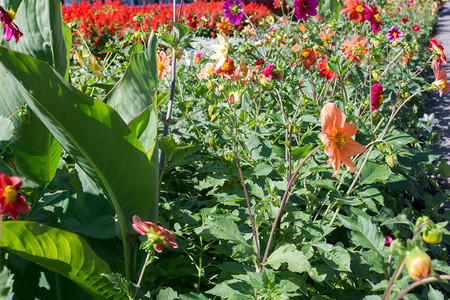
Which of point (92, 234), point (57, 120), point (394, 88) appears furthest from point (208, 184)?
point (394, 88)

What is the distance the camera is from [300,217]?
1277 mm

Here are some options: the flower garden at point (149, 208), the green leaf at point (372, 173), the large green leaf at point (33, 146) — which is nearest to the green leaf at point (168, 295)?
the flower garden at point (149, 208)

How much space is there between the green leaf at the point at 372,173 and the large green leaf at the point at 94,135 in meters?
0.69

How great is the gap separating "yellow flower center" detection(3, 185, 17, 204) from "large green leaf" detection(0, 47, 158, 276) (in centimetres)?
34

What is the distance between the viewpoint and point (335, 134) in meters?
0.95

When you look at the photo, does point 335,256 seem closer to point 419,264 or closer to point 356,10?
point 419,264

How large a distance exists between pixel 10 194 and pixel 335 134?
632mm

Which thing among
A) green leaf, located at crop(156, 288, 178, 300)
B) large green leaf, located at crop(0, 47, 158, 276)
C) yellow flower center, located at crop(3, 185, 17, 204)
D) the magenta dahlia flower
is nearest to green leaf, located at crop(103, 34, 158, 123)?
large green leaf, located at crop(0, 47, 158, 276)

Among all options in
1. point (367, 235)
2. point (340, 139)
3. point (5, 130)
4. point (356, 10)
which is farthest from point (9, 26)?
point (356, 10)

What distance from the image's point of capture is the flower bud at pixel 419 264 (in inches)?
24.4

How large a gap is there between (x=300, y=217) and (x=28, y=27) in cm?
102

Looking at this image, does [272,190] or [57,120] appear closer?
[57,120]

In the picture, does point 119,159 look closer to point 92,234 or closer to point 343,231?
point 92,234

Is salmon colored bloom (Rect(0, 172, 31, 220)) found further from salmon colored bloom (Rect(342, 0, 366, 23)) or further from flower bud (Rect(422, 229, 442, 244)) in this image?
salmon colored bloom (Rect(342, 0, 366, 23))
